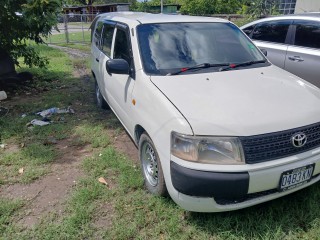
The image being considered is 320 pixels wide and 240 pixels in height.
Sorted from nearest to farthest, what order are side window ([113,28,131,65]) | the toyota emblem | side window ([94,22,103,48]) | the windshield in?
the toyota emblem < the windshield < side window ([113,28,131,65]) < side window ([94,22,103,48])

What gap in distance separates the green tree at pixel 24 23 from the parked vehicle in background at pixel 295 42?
4.30m

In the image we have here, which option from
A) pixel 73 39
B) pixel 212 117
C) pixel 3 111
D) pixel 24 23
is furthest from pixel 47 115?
pixel 73 39

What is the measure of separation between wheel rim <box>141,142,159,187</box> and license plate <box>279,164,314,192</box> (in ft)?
3.83

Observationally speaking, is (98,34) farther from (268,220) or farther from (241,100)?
(268,220)

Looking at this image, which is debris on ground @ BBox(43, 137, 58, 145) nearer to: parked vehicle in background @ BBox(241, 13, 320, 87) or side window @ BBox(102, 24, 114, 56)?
side window @ BBox(102, 24, 114, 56)

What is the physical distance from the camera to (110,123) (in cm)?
518

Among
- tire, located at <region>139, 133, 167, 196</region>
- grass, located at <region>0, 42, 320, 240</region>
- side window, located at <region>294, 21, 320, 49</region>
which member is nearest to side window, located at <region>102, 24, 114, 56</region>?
grass, located at <region>0, 42, 320, 240</region>

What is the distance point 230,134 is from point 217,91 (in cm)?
65

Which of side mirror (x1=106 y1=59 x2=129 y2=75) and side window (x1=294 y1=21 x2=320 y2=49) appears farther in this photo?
side window (x1=294 y1=21 x2=320 y2=49)

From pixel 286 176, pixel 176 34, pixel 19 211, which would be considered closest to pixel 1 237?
pixel 19 211

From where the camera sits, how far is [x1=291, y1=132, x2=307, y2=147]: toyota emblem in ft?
7.93

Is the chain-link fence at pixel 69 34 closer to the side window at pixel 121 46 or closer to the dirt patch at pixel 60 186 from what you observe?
the side window at pixel 121 46

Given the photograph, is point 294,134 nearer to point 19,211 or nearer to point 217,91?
point 217,91

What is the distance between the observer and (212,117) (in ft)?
7.97
